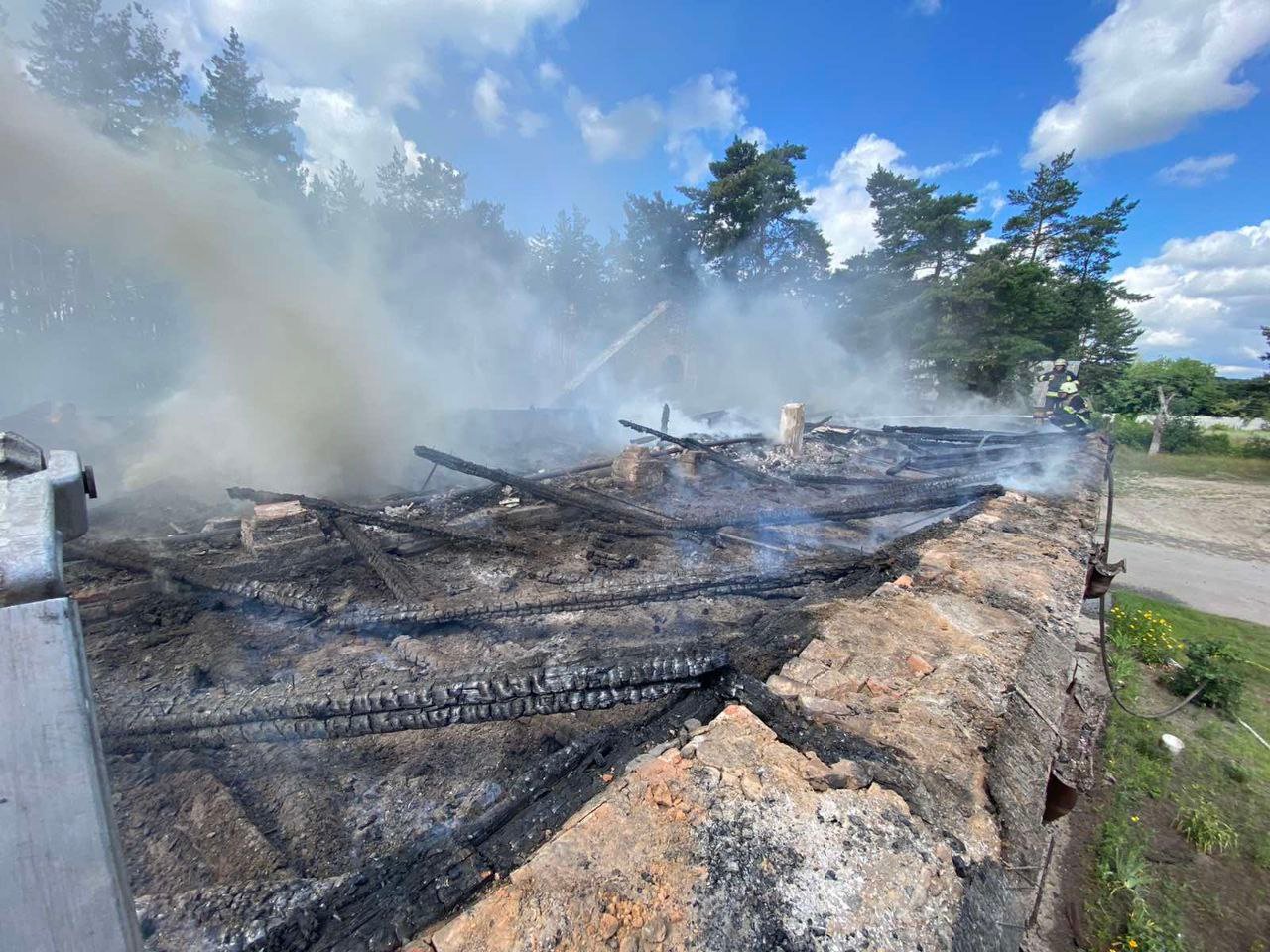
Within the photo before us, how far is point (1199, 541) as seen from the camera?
11.7 metres

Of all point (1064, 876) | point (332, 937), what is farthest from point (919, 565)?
point (332, 937)

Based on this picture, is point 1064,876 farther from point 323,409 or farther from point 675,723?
point 323,409

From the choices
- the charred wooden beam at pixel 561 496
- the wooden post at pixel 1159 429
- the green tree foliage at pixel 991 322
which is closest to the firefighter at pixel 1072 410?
the green tree foliage at pixel 991 322

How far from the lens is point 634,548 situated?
6086 millimetres

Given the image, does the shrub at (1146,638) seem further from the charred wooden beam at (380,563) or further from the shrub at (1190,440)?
the shrub at (1190,440)

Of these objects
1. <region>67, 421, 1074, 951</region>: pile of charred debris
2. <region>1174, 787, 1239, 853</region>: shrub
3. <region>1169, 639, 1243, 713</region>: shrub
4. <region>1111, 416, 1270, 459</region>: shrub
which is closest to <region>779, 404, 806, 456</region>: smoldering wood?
<region>67, 421, 1074, 951</region>: pile of charred debris

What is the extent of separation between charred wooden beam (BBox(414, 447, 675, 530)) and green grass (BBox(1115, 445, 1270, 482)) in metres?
21.4

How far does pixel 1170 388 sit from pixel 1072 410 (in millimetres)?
27867

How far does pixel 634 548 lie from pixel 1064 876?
14.5ft

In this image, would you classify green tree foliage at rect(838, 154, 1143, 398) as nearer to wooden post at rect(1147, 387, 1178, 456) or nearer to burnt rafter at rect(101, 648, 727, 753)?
wooden post at rect(1147, 387, 1178, 456)

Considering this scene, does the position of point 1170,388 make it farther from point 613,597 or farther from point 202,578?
point 202,578

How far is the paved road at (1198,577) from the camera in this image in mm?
8445

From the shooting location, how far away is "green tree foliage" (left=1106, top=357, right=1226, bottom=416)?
2841 centimetres

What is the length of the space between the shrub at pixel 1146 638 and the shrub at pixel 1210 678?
512 mm
